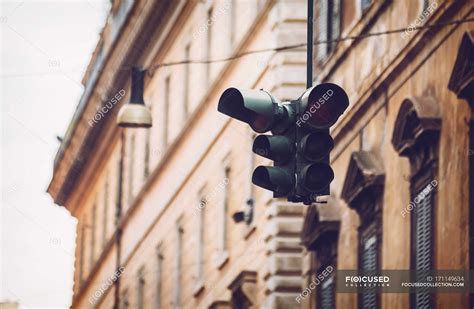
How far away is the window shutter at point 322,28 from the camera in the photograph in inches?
1324

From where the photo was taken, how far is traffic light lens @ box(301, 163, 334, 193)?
64.6 ft

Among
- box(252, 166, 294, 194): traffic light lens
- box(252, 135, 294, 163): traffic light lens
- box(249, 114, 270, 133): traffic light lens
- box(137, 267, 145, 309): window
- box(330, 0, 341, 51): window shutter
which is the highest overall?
box(137, 267, 145, 309): window

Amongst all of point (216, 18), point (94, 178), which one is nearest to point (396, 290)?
point (216, 18)

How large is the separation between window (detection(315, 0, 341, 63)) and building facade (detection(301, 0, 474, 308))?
0.10ft

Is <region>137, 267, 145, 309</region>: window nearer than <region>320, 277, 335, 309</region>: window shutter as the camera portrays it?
No

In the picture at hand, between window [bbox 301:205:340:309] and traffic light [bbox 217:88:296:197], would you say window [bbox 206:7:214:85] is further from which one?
traffic light [bbox 217:88:296:197]

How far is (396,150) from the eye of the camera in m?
27.8

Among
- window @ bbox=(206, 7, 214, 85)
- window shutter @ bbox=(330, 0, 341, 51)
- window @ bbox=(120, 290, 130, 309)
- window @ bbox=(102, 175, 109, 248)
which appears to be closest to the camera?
window shutter @ bbox=(330, 0, 341, 51)

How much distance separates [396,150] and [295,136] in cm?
801

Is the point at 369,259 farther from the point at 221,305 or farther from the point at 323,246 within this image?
the point at 221,305

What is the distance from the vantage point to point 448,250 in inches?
989

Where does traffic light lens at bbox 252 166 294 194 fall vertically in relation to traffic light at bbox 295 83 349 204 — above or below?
below

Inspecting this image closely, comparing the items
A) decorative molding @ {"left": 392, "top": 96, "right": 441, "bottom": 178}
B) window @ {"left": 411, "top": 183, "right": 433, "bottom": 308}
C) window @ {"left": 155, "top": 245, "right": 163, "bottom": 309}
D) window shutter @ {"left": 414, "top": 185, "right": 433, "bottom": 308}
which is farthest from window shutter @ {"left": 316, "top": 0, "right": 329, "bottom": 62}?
window @ {"left": 155, "top": 245, "right": 163, "bottom": 309}

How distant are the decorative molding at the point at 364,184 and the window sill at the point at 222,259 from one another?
32.0 ft
